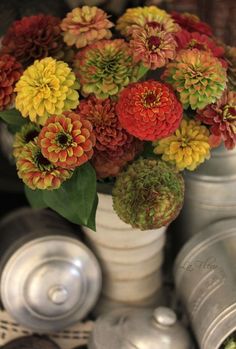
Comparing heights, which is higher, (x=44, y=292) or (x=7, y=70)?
(x=7, y=70)

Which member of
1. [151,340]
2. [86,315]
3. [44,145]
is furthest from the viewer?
[86,315]

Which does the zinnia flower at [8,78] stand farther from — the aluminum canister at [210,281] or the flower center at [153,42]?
the aluminum canister at [210,281]

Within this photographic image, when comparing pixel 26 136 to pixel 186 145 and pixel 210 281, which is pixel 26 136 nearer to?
pixel 186 145

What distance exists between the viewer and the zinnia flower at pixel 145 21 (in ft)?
1.96

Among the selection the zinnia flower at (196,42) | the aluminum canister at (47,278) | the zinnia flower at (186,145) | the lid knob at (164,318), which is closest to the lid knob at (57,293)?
the aluminum canister at (47,278)

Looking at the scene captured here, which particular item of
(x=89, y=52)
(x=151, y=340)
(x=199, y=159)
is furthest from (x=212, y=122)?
(x=151, y=340)

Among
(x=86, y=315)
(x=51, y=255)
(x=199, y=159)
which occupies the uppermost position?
(x=199, y=159)

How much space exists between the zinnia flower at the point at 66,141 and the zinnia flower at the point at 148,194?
0.06 m

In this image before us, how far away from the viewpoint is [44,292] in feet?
2.23

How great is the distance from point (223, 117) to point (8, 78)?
23 cm

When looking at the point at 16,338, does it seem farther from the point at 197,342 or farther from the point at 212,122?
the point at 212,122

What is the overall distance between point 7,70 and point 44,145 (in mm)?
123

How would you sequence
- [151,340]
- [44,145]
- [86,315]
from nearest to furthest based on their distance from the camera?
[44,145] → [151,340] → [86,315]

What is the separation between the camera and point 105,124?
552 millimetres
